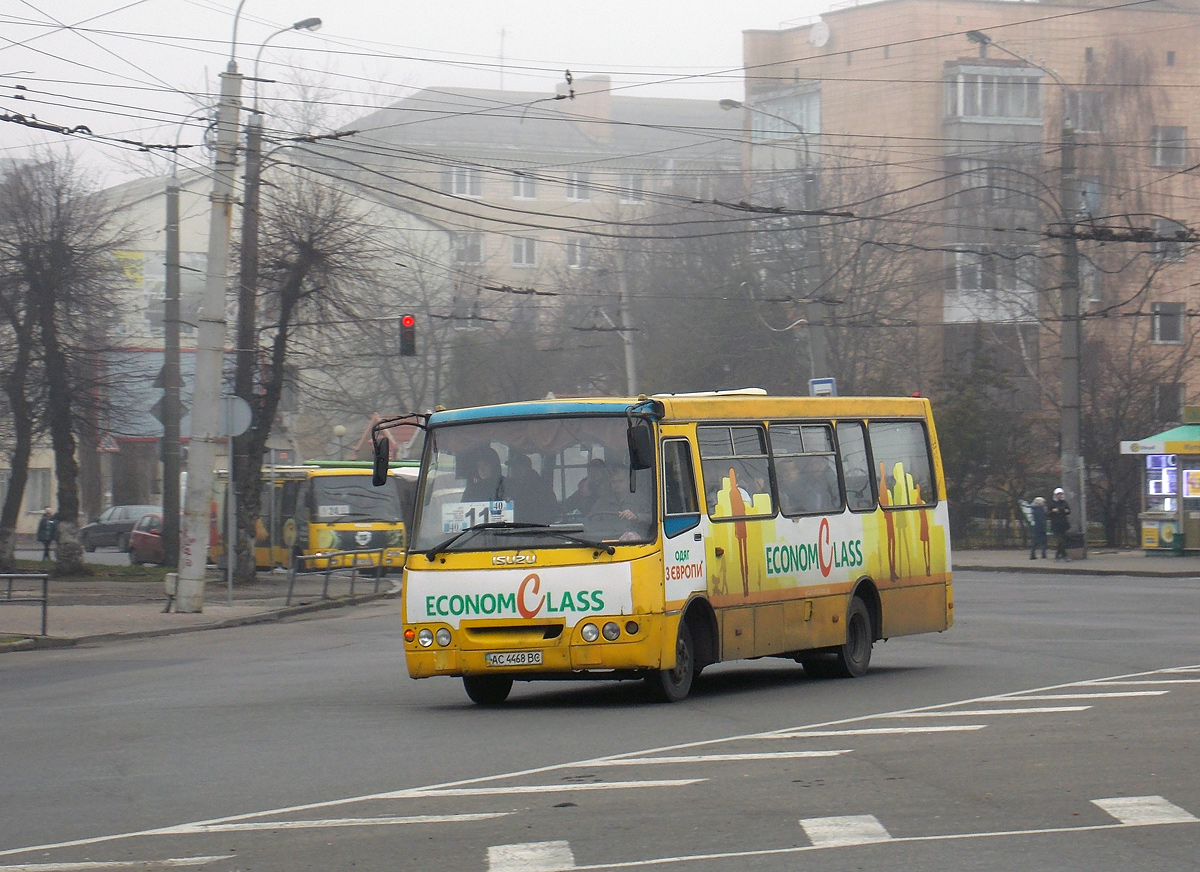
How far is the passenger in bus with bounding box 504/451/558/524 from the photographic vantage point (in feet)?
41.3

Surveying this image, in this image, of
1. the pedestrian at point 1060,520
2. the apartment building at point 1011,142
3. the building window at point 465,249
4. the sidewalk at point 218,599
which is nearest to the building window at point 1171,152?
the apartment building at point 1011,142

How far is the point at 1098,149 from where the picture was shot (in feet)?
180

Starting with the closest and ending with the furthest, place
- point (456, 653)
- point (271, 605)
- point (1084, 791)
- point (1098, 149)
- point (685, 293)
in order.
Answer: point (1084, 791) → point (456, 653) → point (271, 605) → point (1098, 149) → point (685, 293)

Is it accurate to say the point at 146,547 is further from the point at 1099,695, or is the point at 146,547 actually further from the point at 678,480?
the point at 1099,695

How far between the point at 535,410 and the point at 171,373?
21743mm

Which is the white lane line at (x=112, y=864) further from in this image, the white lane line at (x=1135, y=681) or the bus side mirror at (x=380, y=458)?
the white lane line at (x=1135, y=681)

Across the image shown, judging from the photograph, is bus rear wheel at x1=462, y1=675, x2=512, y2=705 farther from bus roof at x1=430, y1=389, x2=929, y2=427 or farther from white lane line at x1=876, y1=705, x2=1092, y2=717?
white lane line at x1=876, y1=705, x2=1092, y2=717

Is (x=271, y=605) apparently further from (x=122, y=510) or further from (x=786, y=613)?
(x=122, y=510)

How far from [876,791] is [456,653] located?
4871 mm

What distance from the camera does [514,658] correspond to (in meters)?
12.3

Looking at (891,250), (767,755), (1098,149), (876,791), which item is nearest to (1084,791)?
(876,791)

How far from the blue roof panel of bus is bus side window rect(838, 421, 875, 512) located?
3052mm

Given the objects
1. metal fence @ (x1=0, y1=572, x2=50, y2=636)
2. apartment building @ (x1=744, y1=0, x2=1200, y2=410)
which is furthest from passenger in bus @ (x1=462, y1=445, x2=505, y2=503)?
apartment building @ (x1=744, y1=0, x2=1200, y2=410)

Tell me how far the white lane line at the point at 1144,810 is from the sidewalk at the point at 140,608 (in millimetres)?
15224
